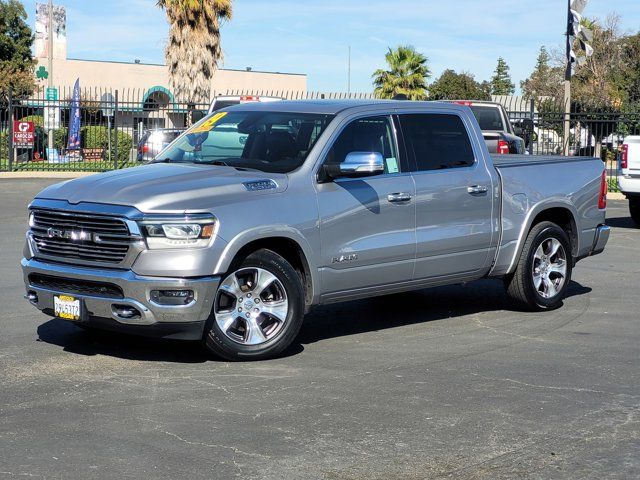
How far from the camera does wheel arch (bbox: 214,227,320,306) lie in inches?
291

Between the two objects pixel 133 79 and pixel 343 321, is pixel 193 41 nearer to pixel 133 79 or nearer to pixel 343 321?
pixel 133 79

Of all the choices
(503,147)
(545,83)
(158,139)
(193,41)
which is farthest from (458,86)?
(503,147)

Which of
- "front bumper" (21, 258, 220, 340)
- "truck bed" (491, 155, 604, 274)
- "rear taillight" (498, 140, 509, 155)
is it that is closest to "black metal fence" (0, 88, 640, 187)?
"rear taillight" (498, 140, 509, 155)

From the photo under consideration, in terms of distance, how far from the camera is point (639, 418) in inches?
250

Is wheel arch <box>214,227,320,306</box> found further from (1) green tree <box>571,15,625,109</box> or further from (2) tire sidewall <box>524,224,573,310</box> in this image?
(1) green tree <box>571,15,625,109</box>

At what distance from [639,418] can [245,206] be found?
119 inches

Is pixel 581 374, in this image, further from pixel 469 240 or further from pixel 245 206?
pixel 245 206

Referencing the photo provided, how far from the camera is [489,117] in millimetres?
22828

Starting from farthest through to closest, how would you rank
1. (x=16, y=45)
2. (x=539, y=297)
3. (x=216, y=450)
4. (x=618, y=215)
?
(x=16, y=45), (x=618, y=215), (x=539, y=297), (x=216, y=450)

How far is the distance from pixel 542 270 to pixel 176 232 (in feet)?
13.8

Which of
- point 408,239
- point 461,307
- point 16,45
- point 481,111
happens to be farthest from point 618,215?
point 16,45

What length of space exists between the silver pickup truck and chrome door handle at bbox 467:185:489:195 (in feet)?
0.04

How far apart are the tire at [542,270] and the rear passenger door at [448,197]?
591 millimetres

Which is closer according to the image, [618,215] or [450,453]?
[450,453]
